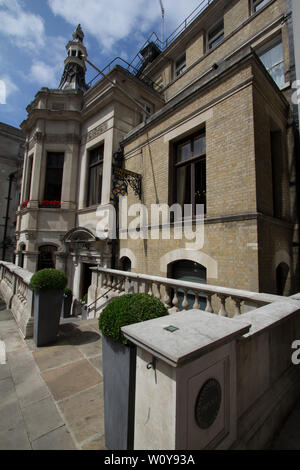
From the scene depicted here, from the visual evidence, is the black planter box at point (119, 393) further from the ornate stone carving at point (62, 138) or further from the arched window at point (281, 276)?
the ornate stone carving at point (62, 138)

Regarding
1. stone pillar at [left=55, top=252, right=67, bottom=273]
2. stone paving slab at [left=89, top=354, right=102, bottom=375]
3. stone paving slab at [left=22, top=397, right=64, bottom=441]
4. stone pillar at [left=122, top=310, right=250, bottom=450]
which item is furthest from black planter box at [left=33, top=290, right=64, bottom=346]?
stone pillar at [left=55, top=252, right=67, bottom=273]

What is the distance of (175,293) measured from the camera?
4.72 metres

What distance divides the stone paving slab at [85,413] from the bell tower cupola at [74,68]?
19.2m

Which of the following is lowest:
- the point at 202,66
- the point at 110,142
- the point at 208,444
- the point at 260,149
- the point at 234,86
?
the point at 208,444

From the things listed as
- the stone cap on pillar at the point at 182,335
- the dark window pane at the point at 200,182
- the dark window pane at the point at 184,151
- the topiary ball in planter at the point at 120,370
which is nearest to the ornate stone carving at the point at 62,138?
the dark window pane at the point at 184,151

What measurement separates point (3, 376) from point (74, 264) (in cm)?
922

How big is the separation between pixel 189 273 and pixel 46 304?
4.23 m

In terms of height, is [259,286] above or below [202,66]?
below

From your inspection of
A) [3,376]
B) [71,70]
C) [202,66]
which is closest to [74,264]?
[3,376]

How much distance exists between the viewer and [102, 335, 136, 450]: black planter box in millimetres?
1768

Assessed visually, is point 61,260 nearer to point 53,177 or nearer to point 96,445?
A: point 53,177

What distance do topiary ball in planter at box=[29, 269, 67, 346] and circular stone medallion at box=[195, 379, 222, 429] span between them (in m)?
3.67

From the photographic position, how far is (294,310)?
2.95 metres
